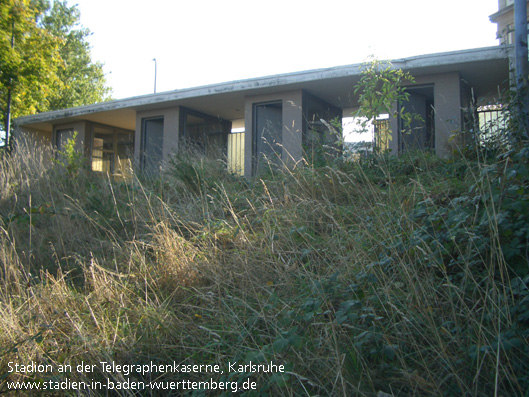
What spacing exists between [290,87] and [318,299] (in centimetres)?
736

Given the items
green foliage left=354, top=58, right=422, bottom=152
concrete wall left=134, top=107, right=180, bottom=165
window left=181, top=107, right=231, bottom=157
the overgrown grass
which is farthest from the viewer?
window left=181, top=107, right=231, bottom=157

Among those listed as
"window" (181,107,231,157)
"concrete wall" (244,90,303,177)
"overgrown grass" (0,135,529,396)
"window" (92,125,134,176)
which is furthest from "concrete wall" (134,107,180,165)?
"overgrown grass" (0,135,529,396)

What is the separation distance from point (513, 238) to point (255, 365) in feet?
5.44

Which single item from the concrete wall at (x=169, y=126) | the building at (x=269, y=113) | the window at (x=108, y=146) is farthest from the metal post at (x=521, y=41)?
the window at (x=108, y=146)

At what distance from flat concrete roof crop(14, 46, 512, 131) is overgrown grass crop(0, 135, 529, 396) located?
12.8 feet

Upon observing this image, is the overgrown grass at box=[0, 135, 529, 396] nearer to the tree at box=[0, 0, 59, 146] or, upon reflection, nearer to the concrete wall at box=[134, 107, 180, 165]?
the tree at box=[0, 0, 59, 146]

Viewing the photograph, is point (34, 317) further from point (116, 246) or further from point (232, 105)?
point (232, 105)

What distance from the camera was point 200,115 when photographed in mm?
11750

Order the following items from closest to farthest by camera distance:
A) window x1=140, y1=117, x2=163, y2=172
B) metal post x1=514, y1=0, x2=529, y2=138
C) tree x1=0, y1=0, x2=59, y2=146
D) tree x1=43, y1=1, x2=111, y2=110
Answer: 1. metal post x1=514, y1=0, x2=529, y2=138
2. tree x1=0, y1=0, x2=59, y2=146
3. window x1=140, y1=117, x2=163, y2=172
4. tree x1=43, y1=1, x2=111, y2=110

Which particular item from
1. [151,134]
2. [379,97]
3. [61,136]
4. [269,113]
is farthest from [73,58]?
[379,97]

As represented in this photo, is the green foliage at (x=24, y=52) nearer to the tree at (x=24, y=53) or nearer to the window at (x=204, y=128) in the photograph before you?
the tree at (x=24, y=53)

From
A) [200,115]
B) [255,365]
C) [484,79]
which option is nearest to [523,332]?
[255,365]

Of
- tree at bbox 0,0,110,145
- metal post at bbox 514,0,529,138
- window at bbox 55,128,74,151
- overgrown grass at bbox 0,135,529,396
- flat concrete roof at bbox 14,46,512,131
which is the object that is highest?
tree at bbox 0,0,110,145

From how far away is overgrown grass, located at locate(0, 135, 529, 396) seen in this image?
1.98 metres
